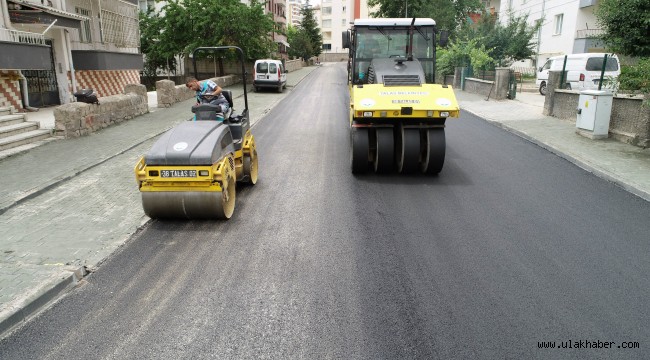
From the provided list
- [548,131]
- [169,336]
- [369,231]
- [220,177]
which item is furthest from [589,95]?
[169,336]

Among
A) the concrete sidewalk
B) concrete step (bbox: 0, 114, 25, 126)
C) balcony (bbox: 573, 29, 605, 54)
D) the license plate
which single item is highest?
balcony (bbox: 573, 29, 605, 54)

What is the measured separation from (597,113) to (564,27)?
913 inches

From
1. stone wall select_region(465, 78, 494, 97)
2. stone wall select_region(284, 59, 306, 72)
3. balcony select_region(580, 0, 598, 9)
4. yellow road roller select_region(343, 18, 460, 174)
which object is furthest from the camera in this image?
stone wall select_region(284, 59, 306, 72)

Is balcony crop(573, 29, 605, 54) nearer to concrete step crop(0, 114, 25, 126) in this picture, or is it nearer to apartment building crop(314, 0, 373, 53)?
concrete step crop(0, 114, 25, 126)

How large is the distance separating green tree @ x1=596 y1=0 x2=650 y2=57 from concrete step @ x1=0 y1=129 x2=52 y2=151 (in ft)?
50.8

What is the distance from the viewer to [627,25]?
12758 mm

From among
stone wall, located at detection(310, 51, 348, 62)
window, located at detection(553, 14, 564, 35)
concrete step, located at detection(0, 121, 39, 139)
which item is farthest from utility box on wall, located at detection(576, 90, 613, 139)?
stone wall, located at detection(310, 51, 348, 62)

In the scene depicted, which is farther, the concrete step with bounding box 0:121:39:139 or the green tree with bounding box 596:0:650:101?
the green tree with bounding box 596:0:650:101

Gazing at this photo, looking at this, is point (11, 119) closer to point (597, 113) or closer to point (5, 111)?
point (5, 111)

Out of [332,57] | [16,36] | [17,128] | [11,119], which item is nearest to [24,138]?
[17,128]

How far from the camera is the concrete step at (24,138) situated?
405 inches

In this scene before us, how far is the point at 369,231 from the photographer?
5965 millimetres

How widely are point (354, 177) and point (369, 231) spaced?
2640 millimetres

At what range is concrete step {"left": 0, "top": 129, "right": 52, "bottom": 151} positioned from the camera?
10.3 meters
